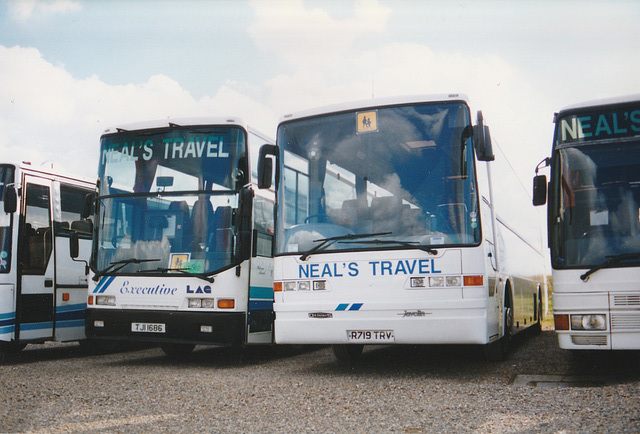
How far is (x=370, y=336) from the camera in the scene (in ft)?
26.4

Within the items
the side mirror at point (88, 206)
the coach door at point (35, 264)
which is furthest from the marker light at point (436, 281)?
the coach door at point (35, 264)

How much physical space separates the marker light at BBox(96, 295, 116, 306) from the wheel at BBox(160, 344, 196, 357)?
4.95 ft

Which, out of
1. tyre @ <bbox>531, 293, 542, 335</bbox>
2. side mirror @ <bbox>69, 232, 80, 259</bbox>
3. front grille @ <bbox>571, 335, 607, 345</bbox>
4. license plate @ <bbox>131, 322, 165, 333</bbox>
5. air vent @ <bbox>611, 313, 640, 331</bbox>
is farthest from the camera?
tyre @ <bbox>531, 293, 542, 335</bbox>

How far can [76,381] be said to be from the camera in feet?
27.0

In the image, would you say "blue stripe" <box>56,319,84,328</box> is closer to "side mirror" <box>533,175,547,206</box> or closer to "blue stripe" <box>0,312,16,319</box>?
"blue stripe" <box>0,312,16,319</box>

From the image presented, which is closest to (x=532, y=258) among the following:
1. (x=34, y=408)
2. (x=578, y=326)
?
(x=578, y=326)

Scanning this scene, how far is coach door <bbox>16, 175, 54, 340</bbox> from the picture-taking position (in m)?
10.5

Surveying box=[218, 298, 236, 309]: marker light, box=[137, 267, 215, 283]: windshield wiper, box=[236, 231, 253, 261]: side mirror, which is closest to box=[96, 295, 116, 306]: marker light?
box=[137, 267, 215, 283]: windshield wiper

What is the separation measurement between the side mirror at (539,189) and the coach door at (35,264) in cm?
728

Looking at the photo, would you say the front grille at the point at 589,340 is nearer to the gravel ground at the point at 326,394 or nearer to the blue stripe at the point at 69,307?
the gravel ground at the point at 326,394

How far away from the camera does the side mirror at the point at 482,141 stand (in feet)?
25.5

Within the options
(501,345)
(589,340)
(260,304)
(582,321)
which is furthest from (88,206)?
(589,340)

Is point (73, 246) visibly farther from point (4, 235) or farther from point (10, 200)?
point (10, 200)

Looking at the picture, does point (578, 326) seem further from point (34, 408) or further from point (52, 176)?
point (52, 176)
